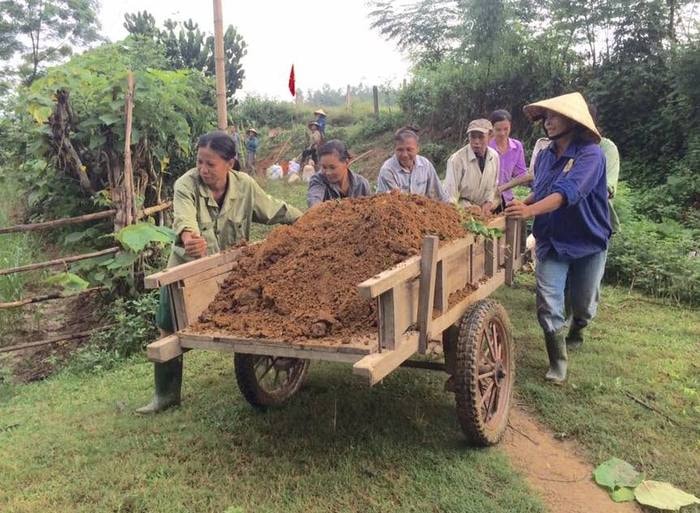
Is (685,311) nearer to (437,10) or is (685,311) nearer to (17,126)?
(17,126)

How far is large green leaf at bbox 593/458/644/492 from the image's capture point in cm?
301

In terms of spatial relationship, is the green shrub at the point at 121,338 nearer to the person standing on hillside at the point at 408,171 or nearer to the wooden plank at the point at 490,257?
the person standing on hillside at the point at 408,171

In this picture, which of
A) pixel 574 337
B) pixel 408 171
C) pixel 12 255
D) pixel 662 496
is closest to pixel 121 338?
pixel 12 255

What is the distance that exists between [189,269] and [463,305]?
1440 millimetres

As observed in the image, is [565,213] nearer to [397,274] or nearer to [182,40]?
[397,274]

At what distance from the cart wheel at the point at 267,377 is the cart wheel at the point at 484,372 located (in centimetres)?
120

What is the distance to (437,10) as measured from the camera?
1948cm

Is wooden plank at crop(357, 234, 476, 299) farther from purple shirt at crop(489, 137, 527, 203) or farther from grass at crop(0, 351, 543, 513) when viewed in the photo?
purple shirt at crop(489, 137, 527, 203)

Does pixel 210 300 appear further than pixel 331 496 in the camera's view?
Yes

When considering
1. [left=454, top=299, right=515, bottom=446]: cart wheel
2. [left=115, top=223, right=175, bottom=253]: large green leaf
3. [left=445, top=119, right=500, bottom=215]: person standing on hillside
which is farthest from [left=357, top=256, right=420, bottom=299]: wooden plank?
[left=445, top=119, right=500, bottom=215]: person standing on hillside

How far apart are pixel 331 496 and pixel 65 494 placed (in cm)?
131

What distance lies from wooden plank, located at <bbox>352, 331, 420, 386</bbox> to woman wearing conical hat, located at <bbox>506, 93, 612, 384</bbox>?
4.41ft

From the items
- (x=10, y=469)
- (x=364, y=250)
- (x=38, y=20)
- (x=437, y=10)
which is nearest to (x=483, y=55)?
(x=437, y=10)

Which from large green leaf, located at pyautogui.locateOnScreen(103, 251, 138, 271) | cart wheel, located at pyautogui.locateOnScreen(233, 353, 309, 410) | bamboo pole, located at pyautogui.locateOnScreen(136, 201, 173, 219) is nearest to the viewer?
cart wheel, located at pyautogui.locateOnScreen(233, 353, 309, 410)
